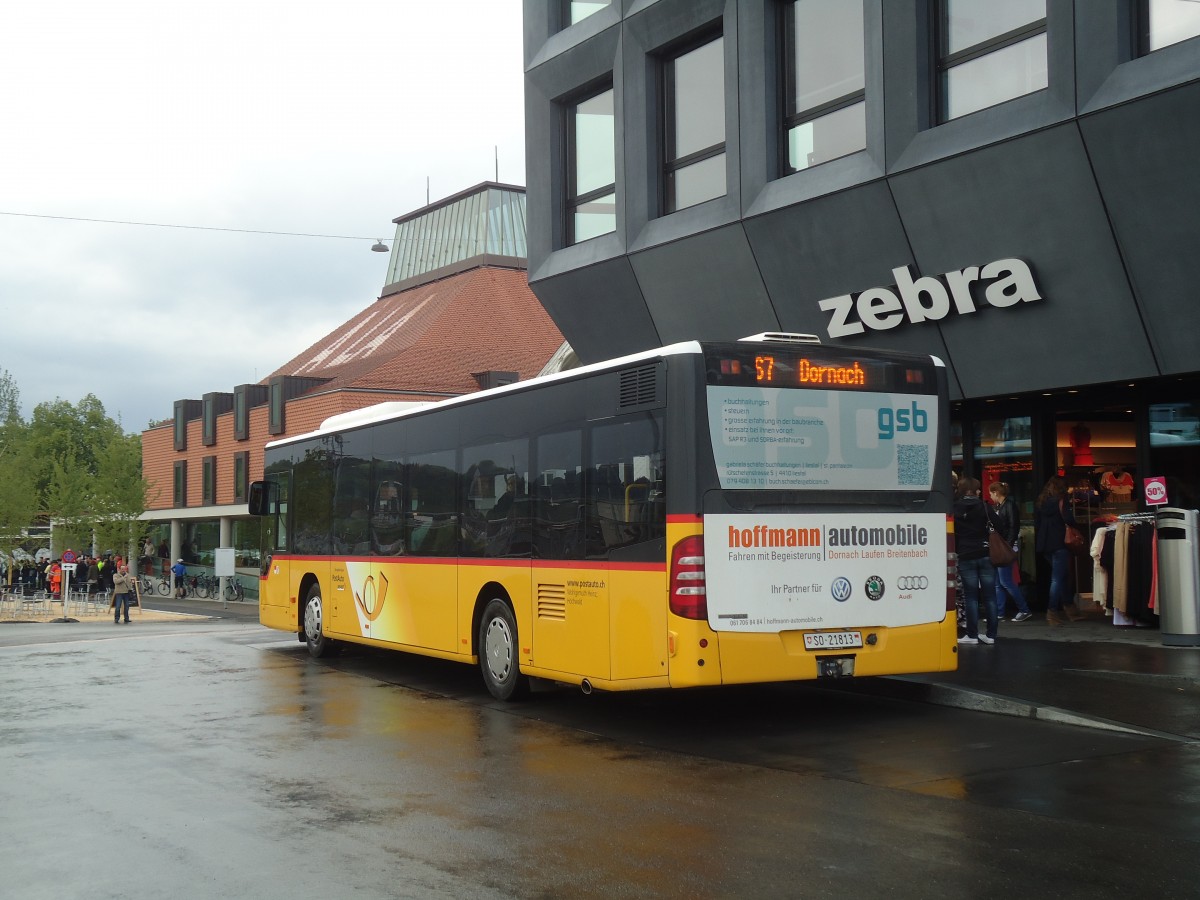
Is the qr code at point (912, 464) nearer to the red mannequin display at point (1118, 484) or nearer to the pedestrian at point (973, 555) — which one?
the pedestrian at point (973, 555)

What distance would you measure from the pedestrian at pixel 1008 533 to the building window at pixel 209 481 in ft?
156

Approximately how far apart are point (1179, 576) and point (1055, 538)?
10.00ft

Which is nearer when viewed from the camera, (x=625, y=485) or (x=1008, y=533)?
(x=625, y=485)

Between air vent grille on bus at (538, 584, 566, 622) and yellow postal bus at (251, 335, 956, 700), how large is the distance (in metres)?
0.02

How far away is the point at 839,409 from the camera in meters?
10.0

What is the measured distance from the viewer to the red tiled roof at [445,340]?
50594 mm

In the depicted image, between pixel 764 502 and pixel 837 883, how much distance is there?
172 inches

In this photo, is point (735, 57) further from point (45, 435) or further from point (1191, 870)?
point (45, 435)

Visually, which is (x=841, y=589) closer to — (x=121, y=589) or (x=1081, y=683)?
(x=1081, y=683)

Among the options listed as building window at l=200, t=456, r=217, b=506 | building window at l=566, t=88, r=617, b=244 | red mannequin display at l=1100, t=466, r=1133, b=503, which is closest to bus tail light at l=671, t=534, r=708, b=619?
red mannequin display at l=1100, t=466, r=1133, b=503

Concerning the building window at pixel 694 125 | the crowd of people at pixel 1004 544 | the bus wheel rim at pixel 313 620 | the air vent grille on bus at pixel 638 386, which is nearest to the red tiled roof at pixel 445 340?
the building window at pixel 694 125

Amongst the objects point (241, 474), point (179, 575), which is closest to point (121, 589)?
point (179, 575)

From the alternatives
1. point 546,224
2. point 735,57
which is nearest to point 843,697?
point 735,57

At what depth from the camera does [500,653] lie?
12.1 meters
